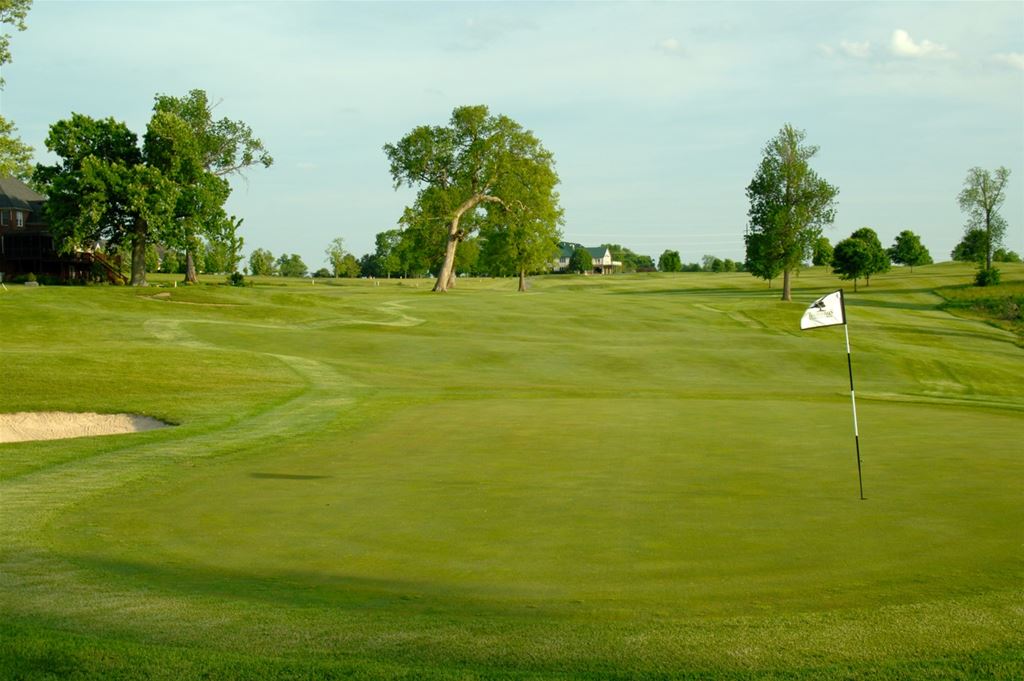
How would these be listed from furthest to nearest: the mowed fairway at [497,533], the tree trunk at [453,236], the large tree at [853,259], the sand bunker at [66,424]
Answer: the large tree at [853,259] < the tree trunk at [453,236] < the sand bunker at [66,424] < the mowed fairway at [497,533]

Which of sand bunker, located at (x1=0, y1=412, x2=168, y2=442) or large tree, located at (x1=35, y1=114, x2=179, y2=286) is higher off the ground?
large tree, located at (x1=35, y1=114, x2=179, y2=286)

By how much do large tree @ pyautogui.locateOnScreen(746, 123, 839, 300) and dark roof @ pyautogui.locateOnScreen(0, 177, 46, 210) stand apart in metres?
64.4

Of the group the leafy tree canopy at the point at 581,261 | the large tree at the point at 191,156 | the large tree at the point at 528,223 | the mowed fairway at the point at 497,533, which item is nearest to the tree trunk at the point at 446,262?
the large tree at the point at 528,223

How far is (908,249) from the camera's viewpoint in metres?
153

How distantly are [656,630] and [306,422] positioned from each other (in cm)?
1477

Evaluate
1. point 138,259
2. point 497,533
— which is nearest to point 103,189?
point 138,259

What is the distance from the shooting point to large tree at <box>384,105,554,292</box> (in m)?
83.2

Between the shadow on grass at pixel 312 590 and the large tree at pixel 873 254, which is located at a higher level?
the large tree at pixel 873 254

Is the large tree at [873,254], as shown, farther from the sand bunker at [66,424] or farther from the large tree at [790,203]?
the sand bunker at [66,424]

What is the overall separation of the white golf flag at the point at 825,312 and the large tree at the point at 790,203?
7118cm

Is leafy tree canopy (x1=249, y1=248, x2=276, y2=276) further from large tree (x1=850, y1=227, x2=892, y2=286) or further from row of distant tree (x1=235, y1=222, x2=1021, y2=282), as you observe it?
large tree (x1=850, y1=227, x2=892, y2=286)

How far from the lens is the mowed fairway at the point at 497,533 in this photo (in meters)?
6.91

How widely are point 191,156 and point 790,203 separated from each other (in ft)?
168

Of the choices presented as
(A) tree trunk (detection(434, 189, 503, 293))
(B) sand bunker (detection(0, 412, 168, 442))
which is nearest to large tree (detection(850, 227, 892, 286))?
(A) tree trunk (detection(434, 189, 503, 293))
